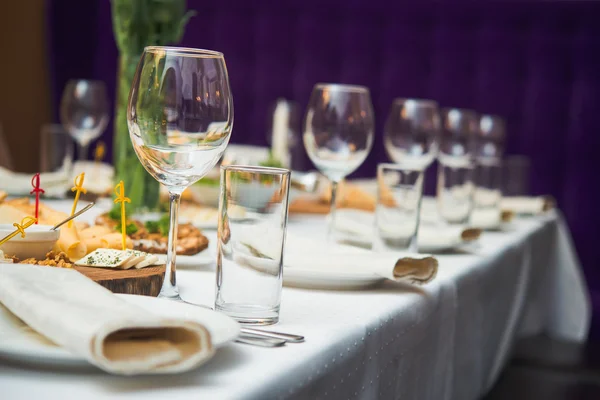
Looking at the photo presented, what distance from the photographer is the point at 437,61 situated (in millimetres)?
3975

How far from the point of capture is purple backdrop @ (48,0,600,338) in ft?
12.5

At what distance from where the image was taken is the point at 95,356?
0.53m

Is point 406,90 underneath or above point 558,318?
above

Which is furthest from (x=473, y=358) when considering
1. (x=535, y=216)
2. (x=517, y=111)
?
(x=517, y=111)

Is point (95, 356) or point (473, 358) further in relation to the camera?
point (473, 358)

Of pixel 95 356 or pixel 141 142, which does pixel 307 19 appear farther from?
pixel 95 356

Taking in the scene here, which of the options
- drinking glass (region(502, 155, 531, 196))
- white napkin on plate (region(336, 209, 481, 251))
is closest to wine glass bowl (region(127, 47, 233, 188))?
white napkin on plate (region(336, 209, 481, 251))

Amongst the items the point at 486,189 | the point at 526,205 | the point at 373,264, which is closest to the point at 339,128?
the point at 373,264

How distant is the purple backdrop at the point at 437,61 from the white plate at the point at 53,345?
312 centimetres

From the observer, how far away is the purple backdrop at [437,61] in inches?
149

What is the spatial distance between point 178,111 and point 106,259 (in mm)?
178

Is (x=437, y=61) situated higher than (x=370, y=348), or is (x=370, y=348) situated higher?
(x=437, y=61)

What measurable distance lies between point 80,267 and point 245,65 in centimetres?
345

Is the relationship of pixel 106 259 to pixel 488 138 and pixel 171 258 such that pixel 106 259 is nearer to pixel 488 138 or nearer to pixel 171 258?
pixel 171 258
